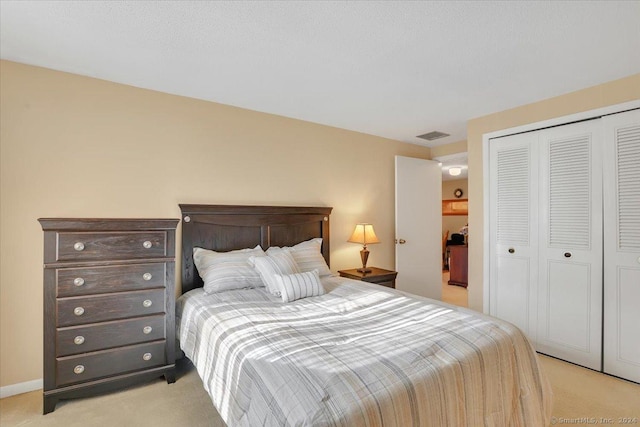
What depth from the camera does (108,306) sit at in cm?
218

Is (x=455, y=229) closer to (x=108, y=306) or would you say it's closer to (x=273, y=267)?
(x=273, y=267)

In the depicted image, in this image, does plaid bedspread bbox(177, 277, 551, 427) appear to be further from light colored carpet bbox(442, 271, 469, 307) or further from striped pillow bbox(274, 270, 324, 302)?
light colored carpet bbox(442, 271, 469, 307)

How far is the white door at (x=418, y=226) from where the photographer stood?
14.0 ft

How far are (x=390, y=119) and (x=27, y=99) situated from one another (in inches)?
125

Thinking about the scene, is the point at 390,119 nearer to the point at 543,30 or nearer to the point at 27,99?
the point at 543,30

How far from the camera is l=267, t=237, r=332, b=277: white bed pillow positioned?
3051mm

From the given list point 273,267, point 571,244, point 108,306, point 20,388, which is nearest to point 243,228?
→ point 273,267

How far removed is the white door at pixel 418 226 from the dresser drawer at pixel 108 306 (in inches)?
117

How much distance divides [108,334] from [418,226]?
367 cm

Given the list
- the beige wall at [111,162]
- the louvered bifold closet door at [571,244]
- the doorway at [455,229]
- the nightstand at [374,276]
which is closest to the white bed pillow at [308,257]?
the nightstand at [374,276]

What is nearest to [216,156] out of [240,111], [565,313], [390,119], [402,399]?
[240,111]

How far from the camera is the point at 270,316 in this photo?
6.36 feet

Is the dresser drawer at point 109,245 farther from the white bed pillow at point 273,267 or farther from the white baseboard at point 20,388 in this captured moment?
the white baseboard at point 20,388

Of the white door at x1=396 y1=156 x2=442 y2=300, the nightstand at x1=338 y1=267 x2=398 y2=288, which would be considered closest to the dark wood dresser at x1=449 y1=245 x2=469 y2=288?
the white door at x1=396 y1=156 x2=442 y2=300
